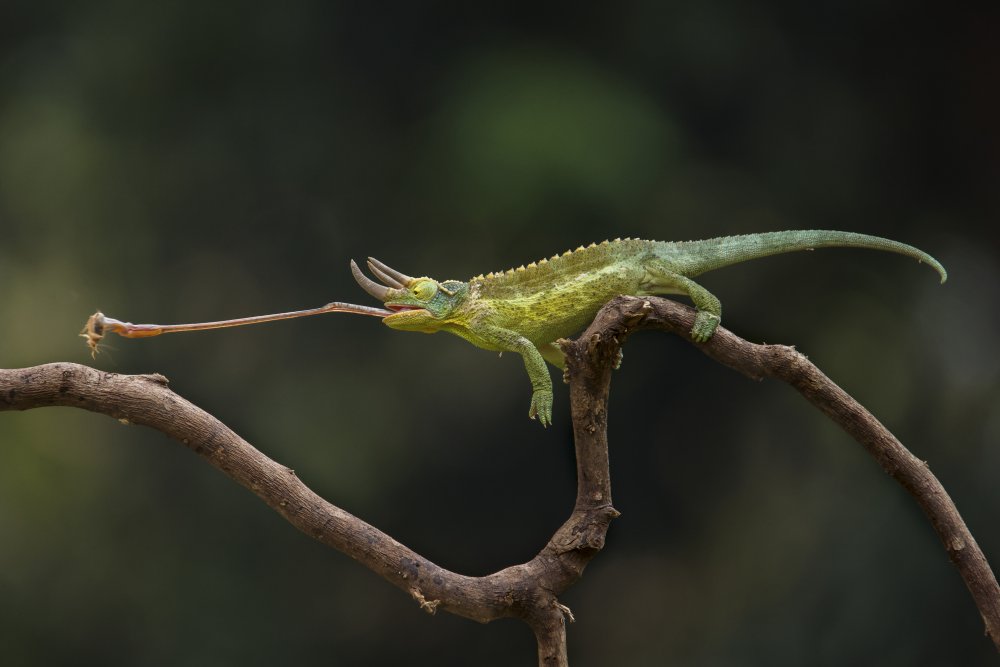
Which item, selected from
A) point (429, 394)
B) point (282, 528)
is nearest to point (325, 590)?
point (282, 528)

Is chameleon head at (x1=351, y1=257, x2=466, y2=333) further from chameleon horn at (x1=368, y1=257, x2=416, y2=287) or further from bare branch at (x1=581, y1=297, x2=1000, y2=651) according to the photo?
bare branch at (x1=581, y1=297, x2=1000, y2=651)

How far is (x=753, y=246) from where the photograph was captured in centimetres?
249

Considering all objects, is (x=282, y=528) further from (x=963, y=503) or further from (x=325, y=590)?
(x=963, y=503)

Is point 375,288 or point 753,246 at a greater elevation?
point 753,246

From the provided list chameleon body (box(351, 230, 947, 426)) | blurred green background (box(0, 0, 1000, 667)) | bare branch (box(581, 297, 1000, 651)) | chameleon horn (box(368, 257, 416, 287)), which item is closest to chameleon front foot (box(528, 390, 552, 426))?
chameleon body (box(351, 230, 947, 426))

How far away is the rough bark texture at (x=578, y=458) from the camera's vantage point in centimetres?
222

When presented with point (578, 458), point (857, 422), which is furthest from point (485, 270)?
point (857, 422)

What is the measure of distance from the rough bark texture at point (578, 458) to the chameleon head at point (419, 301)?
31 centimetres

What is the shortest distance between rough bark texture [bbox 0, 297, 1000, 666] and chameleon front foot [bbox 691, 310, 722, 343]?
0.7 inches

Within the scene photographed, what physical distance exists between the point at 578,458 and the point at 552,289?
428mm

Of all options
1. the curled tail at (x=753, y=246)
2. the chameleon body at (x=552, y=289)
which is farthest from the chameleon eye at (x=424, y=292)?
the curled tail at (x=753, y=246)

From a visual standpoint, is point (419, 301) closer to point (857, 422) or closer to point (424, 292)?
point (424, 292)

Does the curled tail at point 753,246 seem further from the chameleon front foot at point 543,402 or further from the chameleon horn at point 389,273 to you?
the chameleon horn at point 389,273

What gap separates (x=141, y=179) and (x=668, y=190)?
1805 millimetres
